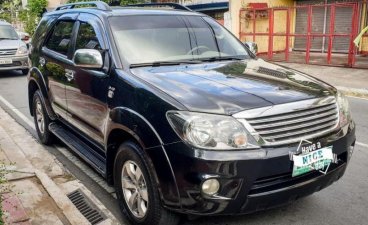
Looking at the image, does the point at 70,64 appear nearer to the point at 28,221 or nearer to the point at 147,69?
the point at 147,69

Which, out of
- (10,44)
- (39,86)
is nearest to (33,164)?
(39,86)

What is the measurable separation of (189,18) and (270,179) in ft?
7.48

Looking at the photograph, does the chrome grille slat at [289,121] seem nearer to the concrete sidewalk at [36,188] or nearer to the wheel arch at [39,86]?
the concrete sidewalk at [36,188]

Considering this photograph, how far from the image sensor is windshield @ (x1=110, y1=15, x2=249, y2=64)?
3.89 m

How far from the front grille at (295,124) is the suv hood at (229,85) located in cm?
11

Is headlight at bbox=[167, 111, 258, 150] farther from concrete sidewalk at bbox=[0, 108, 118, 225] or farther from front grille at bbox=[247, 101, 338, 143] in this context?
→ concrete sidewalk at bbox=[0, 108, 118, 225]

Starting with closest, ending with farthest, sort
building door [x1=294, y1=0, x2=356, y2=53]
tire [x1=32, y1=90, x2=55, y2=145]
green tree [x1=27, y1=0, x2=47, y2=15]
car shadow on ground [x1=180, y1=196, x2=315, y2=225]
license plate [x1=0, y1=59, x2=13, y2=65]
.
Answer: car shadow on ground [x1=180, y1=196, x2=315, y2=225] → tire [x1=32, y1=90, x2=55, y2=145] → license plate [x1=0, y1=59, x2=13, y2=65] → building door [x1=294, y1=0, x2=356, y2=53] → green tree [x1=27, y1=0, x2=47, y2=15]

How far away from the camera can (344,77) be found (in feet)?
38.0

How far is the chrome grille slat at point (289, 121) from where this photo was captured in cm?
284

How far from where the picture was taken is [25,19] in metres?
27.7

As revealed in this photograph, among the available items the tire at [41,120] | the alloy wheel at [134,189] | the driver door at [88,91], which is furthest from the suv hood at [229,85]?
the tire at [41,120]

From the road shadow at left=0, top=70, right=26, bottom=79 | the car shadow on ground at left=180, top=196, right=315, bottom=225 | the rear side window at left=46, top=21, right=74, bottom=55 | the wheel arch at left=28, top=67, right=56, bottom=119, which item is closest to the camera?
the car shadow on ground at left=180, top=196, right=315, bottom=225

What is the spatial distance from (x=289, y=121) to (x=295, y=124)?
66mm

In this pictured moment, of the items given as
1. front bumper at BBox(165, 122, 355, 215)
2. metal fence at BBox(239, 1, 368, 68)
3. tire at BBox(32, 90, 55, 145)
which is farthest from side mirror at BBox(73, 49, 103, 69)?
metal fence at BBox(239, 1, 368, 68)
